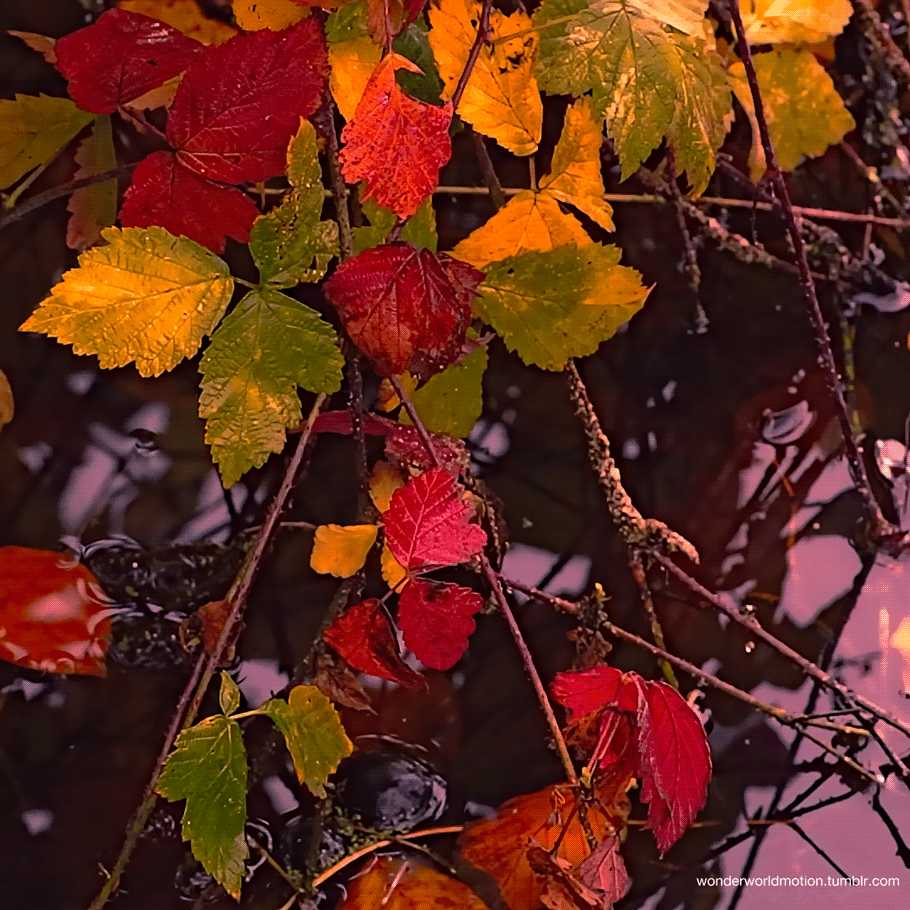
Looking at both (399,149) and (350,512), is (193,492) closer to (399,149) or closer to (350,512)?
(350,512)

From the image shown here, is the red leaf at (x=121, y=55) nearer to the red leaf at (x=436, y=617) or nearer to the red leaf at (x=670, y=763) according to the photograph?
the red leaf at (x=436, y=617)

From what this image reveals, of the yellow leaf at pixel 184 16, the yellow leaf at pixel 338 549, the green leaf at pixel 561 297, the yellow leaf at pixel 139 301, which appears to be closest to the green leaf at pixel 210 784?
the yellow leaf at pixel 338 549

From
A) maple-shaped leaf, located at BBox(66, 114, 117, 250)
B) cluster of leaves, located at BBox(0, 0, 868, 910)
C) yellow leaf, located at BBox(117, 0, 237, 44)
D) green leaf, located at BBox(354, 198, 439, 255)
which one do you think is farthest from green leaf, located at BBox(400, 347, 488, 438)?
yellow leaf, located at BBox(117, 0, 237, 44)

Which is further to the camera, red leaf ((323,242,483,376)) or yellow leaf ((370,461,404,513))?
yellow leaf ((370,461,404,513))

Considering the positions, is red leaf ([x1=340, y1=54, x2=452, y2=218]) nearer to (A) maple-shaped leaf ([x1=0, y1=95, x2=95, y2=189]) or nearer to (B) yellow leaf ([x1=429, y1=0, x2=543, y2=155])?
(B) yellow leaf ([x1=429, y1=0, x2=543, y2=155])

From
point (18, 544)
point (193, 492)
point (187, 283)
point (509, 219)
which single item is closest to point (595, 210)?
point (509, 219)

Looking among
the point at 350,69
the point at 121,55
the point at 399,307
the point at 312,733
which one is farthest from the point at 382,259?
the point at 312,733

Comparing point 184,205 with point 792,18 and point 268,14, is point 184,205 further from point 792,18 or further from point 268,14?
point 792,18
